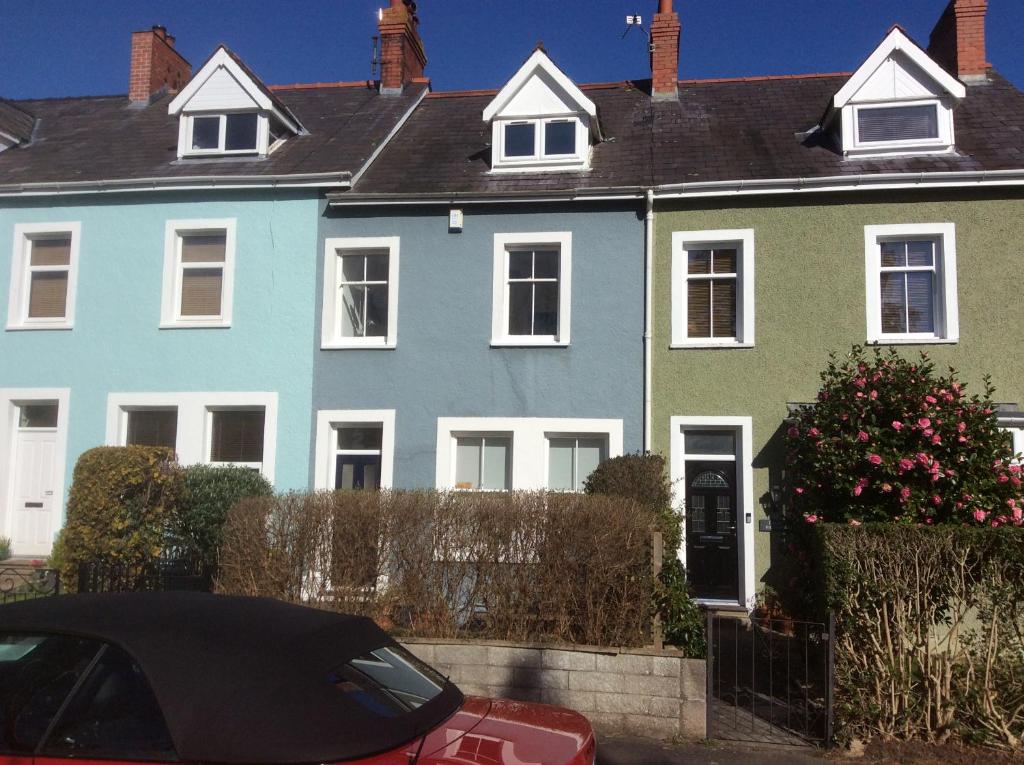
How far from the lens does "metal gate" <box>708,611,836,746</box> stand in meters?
6.93

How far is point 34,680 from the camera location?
3695 mm

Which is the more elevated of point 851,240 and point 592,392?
point 851,240

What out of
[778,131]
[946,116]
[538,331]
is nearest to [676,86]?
[778,131]

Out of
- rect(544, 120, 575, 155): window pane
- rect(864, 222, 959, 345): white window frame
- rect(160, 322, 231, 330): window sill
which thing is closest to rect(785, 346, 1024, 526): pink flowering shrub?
rect(864, 222, 959, 345): white window frame

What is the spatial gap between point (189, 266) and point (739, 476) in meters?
9.44

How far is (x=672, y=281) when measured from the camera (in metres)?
12.5

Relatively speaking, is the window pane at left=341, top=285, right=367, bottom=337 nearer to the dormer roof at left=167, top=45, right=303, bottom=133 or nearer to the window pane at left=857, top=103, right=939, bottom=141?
the dormer roof at left=167, top=45, right=303, bottom=133

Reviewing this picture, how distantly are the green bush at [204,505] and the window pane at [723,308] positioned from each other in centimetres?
699

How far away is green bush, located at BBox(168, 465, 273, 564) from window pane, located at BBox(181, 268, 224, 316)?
9.76ft

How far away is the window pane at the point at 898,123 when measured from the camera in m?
13.0

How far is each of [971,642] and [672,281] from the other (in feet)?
23.0

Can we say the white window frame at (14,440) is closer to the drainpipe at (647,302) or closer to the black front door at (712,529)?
the drainpipe at (647,302)

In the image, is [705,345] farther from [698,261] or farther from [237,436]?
[237,436]

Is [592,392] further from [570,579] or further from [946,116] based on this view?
[946,116]
